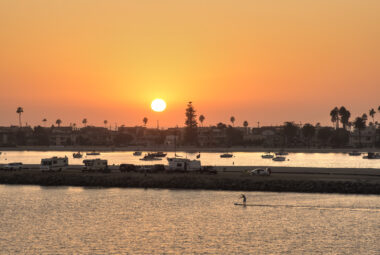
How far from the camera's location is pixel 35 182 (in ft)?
323

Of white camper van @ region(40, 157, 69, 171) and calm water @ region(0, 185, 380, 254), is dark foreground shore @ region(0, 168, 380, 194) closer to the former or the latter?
white camper van @ region(40, 157, 69, 171)

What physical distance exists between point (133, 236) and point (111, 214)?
13.2 meters

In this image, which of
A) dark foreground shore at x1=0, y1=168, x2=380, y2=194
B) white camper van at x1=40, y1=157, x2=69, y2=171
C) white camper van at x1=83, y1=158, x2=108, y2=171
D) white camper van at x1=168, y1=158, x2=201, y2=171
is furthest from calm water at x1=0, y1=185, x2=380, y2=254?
white camper van at x1=83, y1=158, x2=108, y2=171

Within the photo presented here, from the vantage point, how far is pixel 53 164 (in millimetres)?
103562

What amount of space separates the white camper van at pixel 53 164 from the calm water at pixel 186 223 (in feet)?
58.1

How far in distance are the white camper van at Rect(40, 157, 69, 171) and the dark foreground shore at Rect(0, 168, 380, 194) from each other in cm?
135

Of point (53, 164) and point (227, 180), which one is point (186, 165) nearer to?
point (227, 180)

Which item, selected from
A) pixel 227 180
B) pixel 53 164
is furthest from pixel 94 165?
pixel 227 180

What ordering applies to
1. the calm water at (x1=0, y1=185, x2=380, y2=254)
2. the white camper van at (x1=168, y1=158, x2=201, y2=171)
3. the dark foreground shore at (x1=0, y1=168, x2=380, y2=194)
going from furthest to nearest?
1. the white camper van at (x1=168, y1=158, x2=201, y2=171)
2. the dark foreground shore at (x1=0, y1=168, x2=380, y2=194)
3. the calm water at (x1=0, y1=185, x2=380, y2=254)

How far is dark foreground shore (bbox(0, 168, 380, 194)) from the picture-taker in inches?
3211

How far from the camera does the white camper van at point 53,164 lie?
103 m

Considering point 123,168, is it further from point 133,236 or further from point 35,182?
point 133,236

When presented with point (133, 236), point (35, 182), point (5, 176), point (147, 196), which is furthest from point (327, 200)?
point (5, 176)

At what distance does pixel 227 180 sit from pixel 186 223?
91.9 feet
